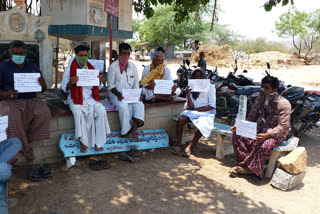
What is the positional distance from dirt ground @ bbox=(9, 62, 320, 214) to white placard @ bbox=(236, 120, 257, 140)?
0.67 meters

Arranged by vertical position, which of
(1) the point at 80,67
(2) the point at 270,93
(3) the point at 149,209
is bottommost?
(3) the point at 149,209

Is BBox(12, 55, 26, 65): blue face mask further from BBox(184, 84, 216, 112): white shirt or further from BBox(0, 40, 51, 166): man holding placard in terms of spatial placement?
BBox(184, 84, 216, 112): white shirt

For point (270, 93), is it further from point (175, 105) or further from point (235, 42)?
point (235, 42)

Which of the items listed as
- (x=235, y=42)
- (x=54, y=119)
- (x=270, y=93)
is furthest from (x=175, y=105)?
(x=235, y=42)

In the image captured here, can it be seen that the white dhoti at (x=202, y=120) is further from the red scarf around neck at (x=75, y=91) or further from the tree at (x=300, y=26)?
the tree at (x=300, y=26)

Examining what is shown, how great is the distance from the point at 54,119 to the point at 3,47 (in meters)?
3.06

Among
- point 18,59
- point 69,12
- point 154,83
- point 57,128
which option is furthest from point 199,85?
point 69,12

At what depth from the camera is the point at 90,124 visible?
4.44 metres

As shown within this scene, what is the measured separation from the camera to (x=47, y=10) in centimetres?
813

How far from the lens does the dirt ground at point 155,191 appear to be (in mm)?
3348

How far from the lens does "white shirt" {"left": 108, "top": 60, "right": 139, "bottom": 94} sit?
498 centimetres

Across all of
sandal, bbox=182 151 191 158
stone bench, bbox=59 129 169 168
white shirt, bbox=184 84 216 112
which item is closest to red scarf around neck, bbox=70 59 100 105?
stone bench, bbox=59 129 169 168

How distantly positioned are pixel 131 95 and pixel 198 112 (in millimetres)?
1235

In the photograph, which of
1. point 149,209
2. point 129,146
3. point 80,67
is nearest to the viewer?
point 149,209
